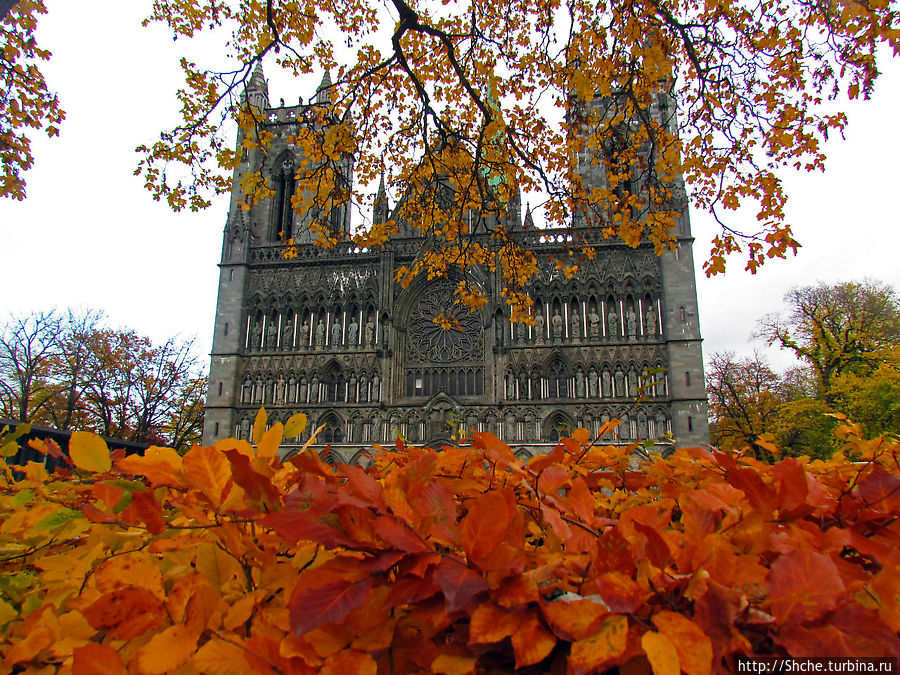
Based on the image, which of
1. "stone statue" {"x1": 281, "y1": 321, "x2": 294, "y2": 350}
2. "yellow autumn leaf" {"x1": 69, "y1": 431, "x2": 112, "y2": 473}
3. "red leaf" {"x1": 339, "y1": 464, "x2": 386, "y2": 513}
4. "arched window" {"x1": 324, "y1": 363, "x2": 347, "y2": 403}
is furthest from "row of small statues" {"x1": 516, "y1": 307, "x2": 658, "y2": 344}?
"red leaf" {"x1": 339, "y1": 464, "x2": 386, "y2": 513}

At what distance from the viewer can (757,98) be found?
5648 millimetres

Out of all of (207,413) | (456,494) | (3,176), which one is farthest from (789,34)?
(207,413)

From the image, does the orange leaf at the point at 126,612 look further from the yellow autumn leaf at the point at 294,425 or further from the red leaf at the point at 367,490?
the yellow autumn leaf at the point at 294,425

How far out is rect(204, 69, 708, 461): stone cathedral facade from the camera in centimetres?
Result: 2275

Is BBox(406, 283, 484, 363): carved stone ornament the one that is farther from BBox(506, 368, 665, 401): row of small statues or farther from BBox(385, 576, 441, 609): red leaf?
BBox(385, 576, 441, 609): red leaf

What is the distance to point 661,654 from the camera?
620 mm

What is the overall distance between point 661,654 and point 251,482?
67 cm

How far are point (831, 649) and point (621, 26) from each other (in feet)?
22.8

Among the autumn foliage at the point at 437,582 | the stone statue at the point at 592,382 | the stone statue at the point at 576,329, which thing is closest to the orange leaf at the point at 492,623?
the autumn foliage at the point at 437,582

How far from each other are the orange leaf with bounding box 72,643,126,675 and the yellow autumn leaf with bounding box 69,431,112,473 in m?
0.49

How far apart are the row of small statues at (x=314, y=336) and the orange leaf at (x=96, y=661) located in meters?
24.0

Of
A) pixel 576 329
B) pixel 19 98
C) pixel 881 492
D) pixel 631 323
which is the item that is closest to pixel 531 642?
pixel 881 492

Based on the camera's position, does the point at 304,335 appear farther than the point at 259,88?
No

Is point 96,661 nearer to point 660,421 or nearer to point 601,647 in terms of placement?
point 601,647
